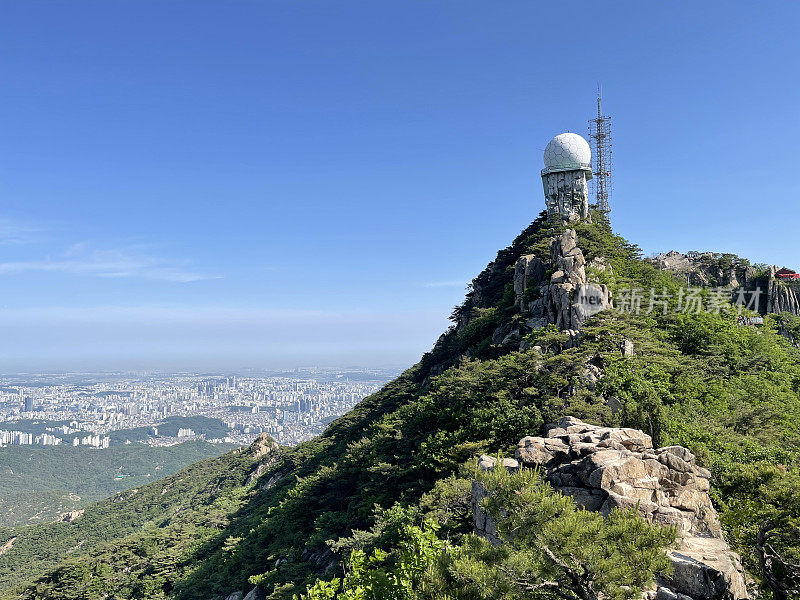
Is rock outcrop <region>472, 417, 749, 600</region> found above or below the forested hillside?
above

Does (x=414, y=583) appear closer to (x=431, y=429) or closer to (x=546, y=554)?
(x=546, y=554)

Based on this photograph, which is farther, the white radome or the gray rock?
the white radome

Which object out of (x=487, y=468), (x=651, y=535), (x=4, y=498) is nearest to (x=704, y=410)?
(x=487, y=468)

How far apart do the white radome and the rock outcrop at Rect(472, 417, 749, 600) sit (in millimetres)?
31363

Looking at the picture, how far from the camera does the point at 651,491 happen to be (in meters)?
9.09

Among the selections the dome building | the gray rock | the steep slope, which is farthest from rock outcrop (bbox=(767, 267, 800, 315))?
the gray rock

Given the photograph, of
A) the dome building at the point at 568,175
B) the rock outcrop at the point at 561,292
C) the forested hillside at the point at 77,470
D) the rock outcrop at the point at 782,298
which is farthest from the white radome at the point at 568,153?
the forested hillside at the point at 77,470

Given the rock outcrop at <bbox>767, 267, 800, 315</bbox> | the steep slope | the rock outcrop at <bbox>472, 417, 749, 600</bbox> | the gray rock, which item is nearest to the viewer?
the gray rock

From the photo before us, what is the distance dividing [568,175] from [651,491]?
1328 inches

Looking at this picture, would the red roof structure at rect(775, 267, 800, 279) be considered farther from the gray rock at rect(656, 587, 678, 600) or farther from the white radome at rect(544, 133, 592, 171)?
the gray rock at rect(656, 587, 678, 600)

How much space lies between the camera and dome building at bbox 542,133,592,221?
38.0 meters

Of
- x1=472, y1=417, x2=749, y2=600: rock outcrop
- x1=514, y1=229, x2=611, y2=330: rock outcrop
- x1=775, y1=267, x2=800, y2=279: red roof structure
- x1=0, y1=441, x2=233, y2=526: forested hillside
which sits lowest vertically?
x1=0, y1=441, x2=233, y2=526: forested hillside

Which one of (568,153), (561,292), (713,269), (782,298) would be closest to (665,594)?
(561,292)

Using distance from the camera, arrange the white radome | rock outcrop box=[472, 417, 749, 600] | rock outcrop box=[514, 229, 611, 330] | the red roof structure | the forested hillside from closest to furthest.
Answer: rock outcrop box=[472, 417, 749, 600] < rock outcrop box=[514, 229, 611, 330] < the white radome < the red roof structure < the forested hillside
